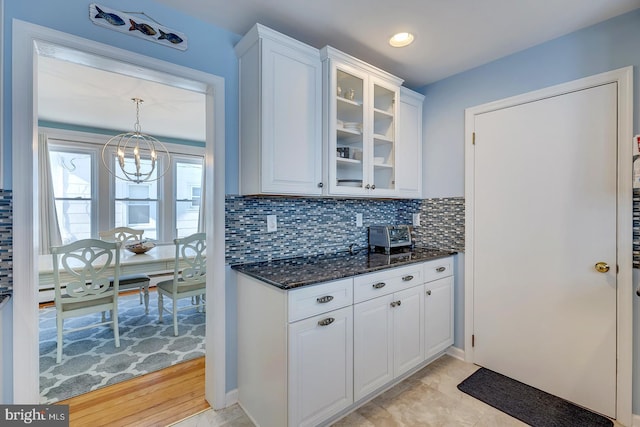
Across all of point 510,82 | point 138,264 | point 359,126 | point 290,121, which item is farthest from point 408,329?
point 138,264

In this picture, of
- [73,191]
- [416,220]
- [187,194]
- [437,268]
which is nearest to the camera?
[437,268]

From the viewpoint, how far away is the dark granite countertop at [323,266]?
1.55m

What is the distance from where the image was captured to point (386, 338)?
74.1 inches

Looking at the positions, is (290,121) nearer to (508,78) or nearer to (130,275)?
(508,78)

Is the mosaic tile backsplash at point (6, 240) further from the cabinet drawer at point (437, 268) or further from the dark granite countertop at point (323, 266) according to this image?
the cabinet drawer at point (437, 268)

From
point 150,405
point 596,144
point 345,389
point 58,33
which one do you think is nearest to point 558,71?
point 596,144

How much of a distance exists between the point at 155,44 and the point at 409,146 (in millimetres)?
1967

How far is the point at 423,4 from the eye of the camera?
1620mm

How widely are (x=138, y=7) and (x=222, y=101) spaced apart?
60 cm

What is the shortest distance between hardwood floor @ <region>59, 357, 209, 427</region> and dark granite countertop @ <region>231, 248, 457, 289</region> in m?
0.94

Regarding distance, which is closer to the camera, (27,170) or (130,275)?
(27,170)

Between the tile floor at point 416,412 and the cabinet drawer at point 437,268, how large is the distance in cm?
75

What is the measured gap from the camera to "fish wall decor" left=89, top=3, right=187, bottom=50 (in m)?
1.47

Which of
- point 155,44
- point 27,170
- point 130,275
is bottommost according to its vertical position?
point 130,275
